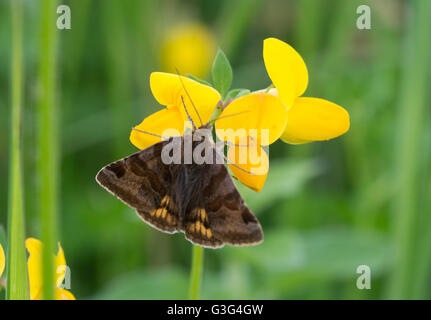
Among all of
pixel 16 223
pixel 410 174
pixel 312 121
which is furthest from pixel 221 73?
pixel 410 174

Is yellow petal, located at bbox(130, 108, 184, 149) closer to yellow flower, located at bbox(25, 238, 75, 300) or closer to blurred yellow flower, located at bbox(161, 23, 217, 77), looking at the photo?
yellow flower, located at bbox(25, 238, 75, 300)

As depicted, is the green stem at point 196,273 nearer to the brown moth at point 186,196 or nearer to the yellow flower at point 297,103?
the brown moth at point 186,196

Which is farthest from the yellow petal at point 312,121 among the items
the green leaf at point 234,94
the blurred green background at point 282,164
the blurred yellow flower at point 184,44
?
the blurred yellow flower at point 184,44

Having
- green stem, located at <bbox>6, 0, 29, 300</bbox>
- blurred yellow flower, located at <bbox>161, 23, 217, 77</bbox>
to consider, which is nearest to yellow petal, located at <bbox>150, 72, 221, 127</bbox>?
green stem, located at <bbox>6, 0, 29, 300</bbox>

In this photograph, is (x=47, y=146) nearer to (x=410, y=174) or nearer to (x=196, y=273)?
(x=196, y=273)
